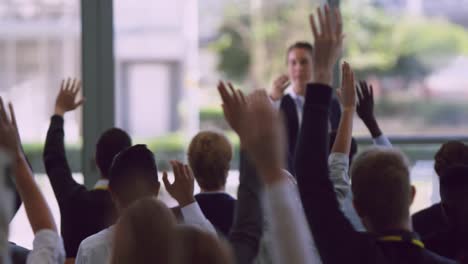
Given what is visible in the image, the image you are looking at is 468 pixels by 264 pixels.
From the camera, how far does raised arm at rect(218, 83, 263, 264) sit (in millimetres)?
2145

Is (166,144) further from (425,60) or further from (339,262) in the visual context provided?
(339,262)

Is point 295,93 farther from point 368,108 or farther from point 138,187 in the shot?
point 138,187

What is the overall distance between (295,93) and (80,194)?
234 cm

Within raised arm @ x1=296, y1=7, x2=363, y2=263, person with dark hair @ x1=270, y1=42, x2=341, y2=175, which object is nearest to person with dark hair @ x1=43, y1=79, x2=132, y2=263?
raised arm @ x1=296, y1=7, x2=363, y2=263

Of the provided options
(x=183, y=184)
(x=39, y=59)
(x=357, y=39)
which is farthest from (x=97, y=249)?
(x=357, y=39)

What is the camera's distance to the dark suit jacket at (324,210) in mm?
2139

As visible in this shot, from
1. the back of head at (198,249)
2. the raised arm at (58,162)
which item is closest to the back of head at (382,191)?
the back of head at (198,249)

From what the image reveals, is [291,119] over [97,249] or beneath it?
over

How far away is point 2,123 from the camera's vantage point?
90.4 inches

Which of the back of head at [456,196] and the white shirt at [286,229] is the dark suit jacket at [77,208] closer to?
the back of head at [456,196]

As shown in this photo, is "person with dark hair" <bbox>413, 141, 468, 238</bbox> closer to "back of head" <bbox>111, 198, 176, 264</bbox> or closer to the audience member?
the audience member

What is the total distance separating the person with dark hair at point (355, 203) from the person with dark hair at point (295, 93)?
268cm

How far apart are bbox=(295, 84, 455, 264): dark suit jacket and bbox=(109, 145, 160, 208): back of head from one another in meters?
0.72

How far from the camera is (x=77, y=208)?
337 centimetres
